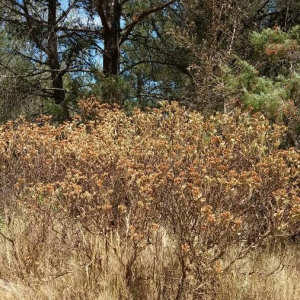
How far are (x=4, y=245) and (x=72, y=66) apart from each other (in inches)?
266

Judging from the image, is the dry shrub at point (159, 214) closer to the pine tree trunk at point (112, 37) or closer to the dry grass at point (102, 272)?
the dry grass at point (102, 272)

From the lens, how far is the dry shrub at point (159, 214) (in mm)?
2941

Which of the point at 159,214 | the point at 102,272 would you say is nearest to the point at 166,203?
the point at 159,214

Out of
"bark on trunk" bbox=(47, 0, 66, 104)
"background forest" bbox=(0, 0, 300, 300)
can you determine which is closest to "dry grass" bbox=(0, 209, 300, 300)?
"background forest" bbox=(0, 0, 300, 300)

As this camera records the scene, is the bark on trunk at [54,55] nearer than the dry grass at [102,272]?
No

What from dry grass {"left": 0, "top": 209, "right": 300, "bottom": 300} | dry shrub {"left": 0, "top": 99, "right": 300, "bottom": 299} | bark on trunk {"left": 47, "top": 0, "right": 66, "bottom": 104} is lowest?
dry grass {"left": 0, "top": 209, "right": 300, "bottom": 300}

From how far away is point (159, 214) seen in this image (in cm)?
336

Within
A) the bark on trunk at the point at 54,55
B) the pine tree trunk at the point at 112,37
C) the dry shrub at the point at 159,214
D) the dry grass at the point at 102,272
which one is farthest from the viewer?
the pine tree trunk at the point at 112,37

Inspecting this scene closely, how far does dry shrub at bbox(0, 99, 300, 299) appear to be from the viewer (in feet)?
9.65

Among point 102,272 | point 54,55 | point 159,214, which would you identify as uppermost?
point 54,55

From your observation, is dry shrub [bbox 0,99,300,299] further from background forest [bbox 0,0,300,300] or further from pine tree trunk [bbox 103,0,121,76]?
pine tree trunk [bbox 103,0,121,76]

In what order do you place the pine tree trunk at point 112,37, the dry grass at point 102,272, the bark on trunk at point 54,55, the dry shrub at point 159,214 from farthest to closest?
1. the pine tree trunk at point 112,37
2. the bark on trunk at point 54,55
3. the dry grass at point 102,272
4. the dry shrub at point 159,214

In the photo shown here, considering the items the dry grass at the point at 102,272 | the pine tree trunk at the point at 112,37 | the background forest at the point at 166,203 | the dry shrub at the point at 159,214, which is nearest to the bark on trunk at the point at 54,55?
the pine tree trunk at the point at 112,37

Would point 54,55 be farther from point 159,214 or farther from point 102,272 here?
point 102,272
